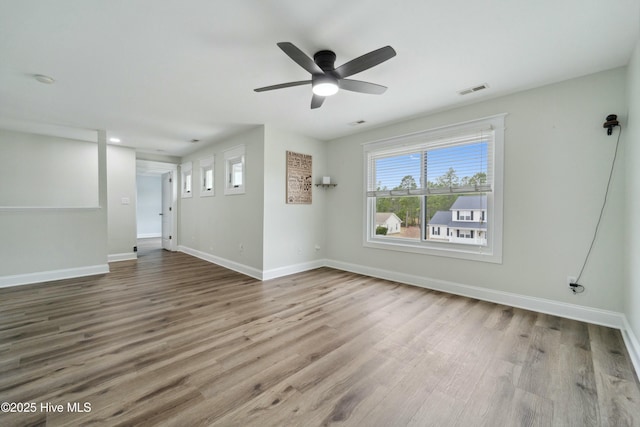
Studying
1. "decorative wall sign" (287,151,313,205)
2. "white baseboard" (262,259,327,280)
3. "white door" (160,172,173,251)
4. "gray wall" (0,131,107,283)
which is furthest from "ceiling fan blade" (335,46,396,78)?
"white door" (160,172,173,251)

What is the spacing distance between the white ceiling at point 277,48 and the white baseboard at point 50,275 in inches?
95.8

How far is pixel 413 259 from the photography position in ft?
12.9

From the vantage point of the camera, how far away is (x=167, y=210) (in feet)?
23.1

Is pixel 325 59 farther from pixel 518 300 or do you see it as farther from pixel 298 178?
pixel 518 300

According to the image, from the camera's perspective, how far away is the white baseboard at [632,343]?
73.4 inches

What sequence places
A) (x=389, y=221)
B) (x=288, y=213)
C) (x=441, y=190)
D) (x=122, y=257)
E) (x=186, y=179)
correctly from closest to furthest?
(x=441, y=190) < (x=389, y=221) < (x=288, y=213) < (x=122, y=257) < (x=186, y=179)

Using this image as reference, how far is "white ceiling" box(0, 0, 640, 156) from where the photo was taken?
1.76m

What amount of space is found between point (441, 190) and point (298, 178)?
2.37 m

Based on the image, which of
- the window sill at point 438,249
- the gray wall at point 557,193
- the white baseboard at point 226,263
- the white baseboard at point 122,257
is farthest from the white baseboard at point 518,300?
the white baseboard at point 122,257

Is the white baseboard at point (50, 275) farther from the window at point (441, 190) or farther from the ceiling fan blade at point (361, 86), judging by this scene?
the ceiling fan blade at point (361, 86)

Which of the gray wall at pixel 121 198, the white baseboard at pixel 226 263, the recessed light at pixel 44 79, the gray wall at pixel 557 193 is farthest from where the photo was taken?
the gray wall at pixel 121 198

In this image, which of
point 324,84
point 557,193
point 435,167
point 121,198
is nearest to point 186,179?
point 121,198

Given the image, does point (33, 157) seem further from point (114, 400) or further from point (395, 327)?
point (395, 327)

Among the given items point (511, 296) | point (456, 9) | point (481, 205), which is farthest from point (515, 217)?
point (456, 9)
